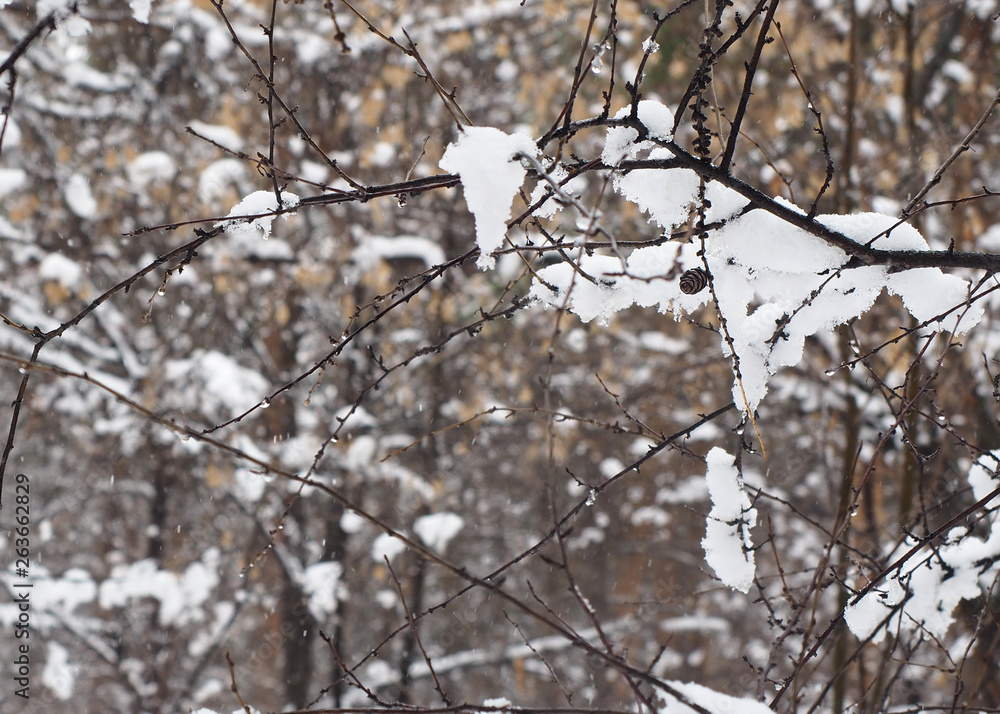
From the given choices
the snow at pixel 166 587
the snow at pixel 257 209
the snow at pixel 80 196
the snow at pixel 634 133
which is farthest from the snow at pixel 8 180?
the snow at pixel 634 133

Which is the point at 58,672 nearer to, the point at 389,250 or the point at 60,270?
the point at 60,270

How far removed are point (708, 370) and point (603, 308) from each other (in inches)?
174

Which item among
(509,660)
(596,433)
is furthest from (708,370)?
(509,660)

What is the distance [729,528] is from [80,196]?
16.7 ft

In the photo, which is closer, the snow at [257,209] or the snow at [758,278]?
the snow at [257,209]

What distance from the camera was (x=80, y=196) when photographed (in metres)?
4.89

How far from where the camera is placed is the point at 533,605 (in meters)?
7.07

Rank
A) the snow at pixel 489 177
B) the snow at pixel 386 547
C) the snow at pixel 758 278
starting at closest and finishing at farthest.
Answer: the snow at pixel 489 177, the snow at pixel 758 278, the snow at pixel 386 547

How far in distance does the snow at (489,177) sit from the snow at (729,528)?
0.82 metres

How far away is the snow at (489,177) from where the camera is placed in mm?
1071

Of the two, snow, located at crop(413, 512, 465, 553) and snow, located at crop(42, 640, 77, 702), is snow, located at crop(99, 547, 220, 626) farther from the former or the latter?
snow, located at crop(413, 512, 465, 553)

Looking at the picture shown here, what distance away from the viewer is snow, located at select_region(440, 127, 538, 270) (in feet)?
3.51

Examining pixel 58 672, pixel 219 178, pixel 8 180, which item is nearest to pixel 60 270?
pixel 8 180

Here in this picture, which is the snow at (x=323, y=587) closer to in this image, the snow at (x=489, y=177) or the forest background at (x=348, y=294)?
the forest background at (x=348, y=294)
